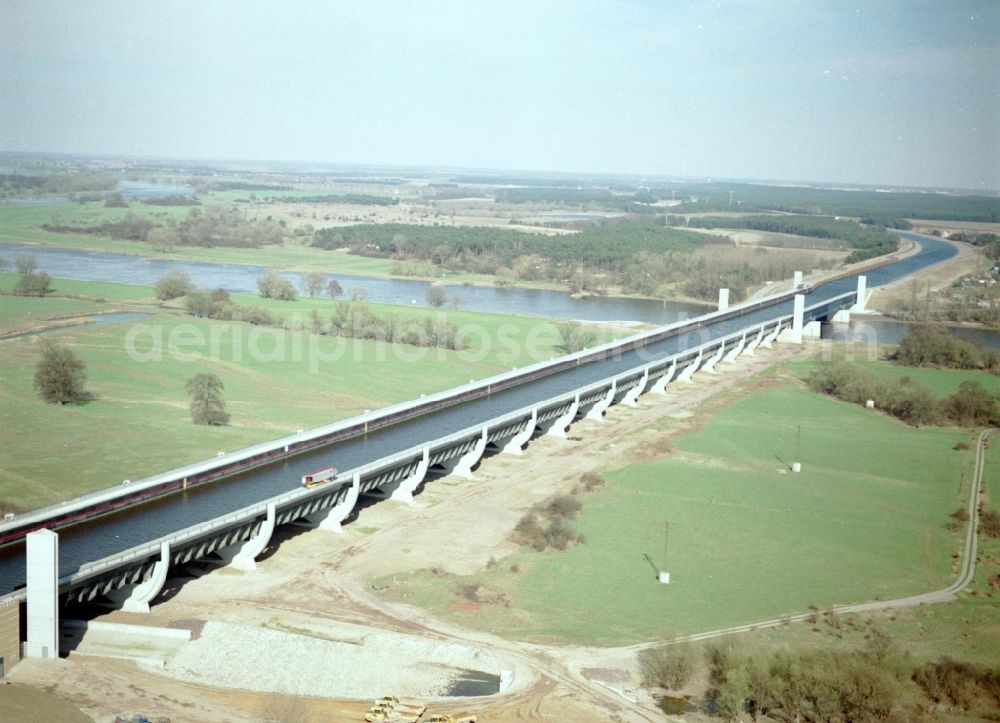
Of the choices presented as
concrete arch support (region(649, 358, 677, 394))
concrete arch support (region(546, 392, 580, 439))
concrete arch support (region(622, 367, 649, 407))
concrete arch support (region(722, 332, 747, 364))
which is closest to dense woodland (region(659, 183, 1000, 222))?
concrete arch support (region(722, 332, 747, 364))

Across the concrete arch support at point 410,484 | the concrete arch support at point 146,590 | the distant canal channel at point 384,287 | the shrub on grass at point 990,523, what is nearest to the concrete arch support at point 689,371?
the distant canal channel at point 384,287

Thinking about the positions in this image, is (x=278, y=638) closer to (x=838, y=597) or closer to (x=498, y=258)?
(x=838, y=597)

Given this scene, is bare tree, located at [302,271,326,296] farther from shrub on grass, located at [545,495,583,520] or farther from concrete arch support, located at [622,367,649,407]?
shrub on grass, located at [545,495,583,520]

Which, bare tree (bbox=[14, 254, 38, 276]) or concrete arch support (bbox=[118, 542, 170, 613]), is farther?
bare tree (bbox=[14, 254, 38, 276])

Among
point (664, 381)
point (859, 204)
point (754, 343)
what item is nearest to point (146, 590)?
point (664, 381)

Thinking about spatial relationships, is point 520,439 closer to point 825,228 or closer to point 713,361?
point 713,361

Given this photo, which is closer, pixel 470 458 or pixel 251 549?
pixel 251 549
